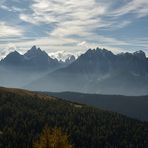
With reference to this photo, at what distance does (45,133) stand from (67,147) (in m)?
4.80

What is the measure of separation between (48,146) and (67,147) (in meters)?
3.38

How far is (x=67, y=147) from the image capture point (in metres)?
72.6

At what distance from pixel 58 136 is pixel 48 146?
2.49 metres

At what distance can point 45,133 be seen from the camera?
242 feet

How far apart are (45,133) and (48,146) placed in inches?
102

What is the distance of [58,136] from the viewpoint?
72875 millimetres

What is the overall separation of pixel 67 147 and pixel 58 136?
8.27 feet

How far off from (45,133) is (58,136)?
262 cm

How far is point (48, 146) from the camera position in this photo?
72.5m
